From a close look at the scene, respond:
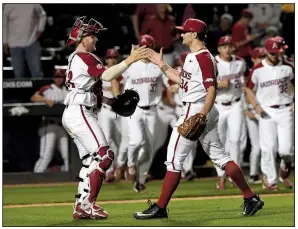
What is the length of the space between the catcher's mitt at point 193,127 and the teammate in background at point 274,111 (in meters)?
3.42

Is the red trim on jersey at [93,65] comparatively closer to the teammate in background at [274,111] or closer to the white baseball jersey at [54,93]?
the teammate in background at [274,111]

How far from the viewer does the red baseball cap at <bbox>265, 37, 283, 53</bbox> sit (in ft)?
36.5

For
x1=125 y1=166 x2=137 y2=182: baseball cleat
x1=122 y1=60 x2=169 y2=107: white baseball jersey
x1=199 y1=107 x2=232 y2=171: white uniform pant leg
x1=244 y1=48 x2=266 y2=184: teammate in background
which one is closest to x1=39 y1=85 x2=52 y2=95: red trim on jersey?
x1=122 y1=60 x2=169 y2=107: white baseball jersey

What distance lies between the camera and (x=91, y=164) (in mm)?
8250

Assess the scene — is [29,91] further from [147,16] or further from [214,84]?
[214,84]

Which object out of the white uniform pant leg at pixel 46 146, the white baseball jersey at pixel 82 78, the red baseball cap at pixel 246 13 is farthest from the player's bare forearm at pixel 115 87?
the red baseball cap at pixel 246 13

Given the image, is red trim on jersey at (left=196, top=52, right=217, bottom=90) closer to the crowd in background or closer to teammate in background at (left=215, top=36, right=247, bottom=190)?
teammate in background at (left=215, top=36, right=247, bottom=190)

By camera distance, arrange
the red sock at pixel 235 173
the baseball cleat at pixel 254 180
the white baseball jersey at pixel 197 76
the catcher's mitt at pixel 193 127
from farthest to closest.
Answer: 1. the baseball cleat at pixel 254 180
2. the red sock at pixel 235 173
3. the white baseball jersey at pixel 197 76
4. the catcher's mitt at pixel 193 127

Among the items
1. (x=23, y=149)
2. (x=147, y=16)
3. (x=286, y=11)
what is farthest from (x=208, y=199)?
(x=286, y=11)

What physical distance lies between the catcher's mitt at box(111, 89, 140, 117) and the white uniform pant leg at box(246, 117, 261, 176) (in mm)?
4071

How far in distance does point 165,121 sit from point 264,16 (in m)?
3.71

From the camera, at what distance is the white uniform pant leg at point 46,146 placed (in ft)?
44.8

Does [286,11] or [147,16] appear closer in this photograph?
[147,16]

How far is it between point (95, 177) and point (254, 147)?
5056 mm
